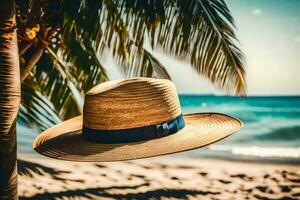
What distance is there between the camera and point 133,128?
177 cm

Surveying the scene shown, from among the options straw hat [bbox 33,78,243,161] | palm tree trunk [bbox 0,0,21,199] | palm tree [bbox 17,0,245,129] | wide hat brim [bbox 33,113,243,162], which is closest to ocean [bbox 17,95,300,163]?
palm tree [bbox 17,0,245,129]

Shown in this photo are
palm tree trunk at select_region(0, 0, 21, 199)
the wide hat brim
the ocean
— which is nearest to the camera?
the wide hat brim

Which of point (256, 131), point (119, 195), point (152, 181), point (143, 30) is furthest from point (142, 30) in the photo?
point (256, 131)

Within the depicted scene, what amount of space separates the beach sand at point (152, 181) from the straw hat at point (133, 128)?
504cm

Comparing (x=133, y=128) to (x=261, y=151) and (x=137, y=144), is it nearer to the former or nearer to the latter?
(x=137, y=144)

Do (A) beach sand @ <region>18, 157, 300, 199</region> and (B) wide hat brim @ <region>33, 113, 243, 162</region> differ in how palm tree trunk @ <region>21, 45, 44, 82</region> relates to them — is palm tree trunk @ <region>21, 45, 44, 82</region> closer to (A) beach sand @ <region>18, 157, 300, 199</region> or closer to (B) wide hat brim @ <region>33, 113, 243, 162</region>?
(B) wide hat brim @ <region>33, 113, 243, 162</region>

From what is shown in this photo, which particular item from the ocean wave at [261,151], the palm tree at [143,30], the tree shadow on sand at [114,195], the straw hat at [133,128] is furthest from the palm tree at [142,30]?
the ocean wave at [261,151]

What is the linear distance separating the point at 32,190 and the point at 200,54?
5.06 meters

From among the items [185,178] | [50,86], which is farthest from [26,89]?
[185,178]

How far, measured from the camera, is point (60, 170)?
28.1ft

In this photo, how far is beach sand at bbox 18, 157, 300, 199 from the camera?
22.6ft

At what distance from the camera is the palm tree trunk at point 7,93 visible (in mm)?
2109

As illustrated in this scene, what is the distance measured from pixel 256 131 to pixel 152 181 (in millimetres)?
14301

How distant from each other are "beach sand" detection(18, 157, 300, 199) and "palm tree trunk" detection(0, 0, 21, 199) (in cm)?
462
